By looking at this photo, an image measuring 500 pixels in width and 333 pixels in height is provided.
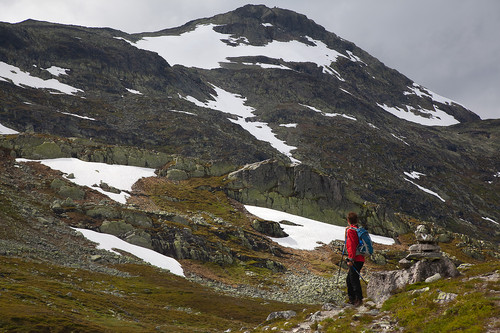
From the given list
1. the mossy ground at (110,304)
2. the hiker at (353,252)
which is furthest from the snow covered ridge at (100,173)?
the hiker at (353,252)

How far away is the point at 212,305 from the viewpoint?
35.6 metres

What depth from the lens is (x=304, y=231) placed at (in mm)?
79375

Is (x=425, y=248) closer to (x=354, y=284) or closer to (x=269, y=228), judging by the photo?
(x=354, y=284)

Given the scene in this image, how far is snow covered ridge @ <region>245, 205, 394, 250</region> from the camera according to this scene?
73625mm

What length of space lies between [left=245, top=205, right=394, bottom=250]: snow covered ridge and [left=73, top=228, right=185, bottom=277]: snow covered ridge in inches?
1085

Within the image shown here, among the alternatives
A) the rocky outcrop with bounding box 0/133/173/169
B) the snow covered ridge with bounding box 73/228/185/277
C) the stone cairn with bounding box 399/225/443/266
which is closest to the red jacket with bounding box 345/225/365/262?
the stone cairn with bounding box 399/225/443/266

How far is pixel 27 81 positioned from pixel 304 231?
137 m

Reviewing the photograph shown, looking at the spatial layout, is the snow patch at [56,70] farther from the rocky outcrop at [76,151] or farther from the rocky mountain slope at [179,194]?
the rocky outcrop at [76,151]

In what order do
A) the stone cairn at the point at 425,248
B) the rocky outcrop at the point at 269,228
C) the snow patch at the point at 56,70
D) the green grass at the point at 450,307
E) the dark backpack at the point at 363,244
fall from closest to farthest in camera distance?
the green grass at the point at 450,307
the dark backpack at the point at 363,244
the stone cairn at the point at 425,248
the rocky outcrop at the point at 269,228
the snow patch at the point at 56,70

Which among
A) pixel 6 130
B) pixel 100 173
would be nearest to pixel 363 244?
pixel 100 173

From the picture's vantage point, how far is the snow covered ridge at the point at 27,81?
13988 centimetres

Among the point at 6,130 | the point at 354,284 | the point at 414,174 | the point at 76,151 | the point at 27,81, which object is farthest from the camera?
the point at 414,174

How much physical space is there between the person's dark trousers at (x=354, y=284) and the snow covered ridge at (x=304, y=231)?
55.3 meters

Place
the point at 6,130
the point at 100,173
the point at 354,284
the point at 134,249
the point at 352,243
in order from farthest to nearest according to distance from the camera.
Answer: the point at 6,130 → the point at 100,173 → the point at 134,249 → the point at 354,284 → the point at 352,243
